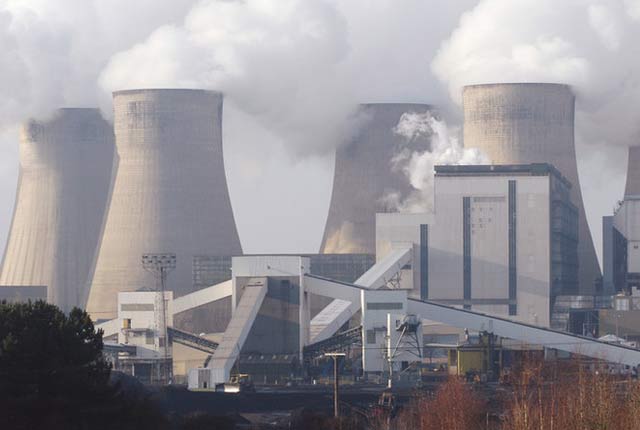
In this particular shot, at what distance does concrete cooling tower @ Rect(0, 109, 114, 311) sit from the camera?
55.0 meters

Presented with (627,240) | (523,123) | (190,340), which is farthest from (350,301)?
(627,240)

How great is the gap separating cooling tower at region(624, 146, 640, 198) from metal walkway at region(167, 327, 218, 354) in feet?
49.1

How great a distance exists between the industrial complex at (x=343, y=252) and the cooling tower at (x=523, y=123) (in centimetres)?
5

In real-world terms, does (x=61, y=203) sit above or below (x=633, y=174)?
below

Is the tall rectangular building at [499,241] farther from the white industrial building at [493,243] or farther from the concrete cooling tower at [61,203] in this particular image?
the concrete cooling tower at [61,203]

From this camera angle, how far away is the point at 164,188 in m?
50.5

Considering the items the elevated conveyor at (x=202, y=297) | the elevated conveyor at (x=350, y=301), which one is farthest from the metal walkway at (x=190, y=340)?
the elevated conveyor at (x=350, y=301)

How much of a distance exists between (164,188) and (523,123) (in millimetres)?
10178

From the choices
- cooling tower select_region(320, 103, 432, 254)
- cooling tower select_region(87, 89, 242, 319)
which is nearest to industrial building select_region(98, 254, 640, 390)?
cooling tower select_region(87, 89, 242, 319)

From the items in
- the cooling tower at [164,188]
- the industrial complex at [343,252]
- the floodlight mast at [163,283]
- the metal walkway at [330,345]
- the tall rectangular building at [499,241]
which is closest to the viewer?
the metal walkway at [330,345]

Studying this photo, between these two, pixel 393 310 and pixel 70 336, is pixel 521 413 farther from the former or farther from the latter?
pixel 393 310

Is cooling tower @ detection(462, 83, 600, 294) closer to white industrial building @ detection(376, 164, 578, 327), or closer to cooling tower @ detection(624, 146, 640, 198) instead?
cooling tower @ detection(624, 146, 640, 198)

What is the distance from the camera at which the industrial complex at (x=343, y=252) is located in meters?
42.2

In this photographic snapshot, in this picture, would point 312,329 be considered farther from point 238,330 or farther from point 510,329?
point 510,329
